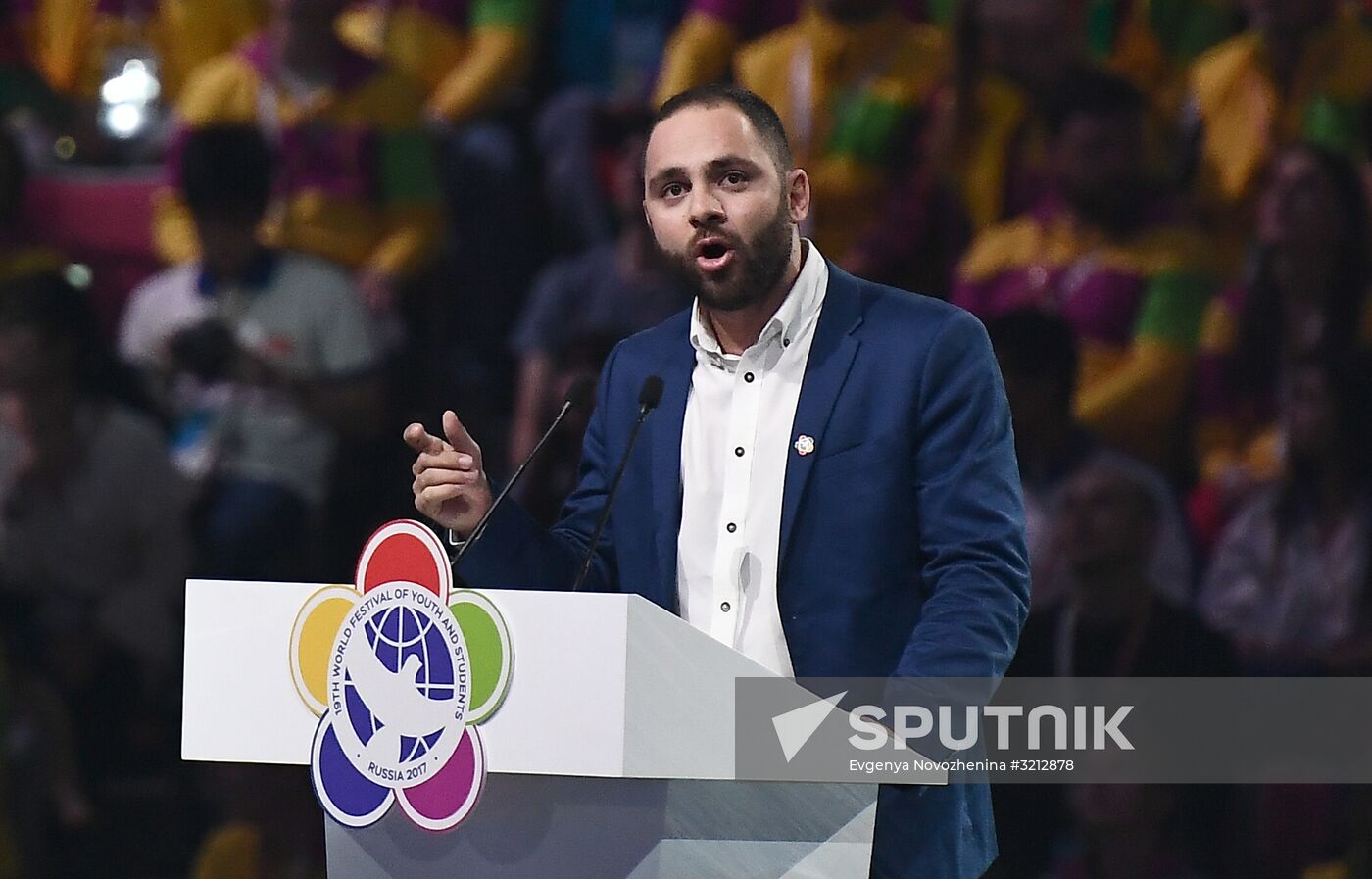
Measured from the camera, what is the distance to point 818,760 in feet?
6.22

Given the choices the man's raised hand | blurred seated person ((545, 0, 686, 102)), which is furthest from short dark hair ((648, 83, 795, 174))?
blurred seated person ((545, 0, 686, 102))

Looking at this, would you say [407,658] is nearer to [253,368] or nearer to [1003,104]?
[1003,104]

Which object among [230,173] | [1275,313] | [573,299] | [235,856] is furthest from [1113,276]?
[235,856]

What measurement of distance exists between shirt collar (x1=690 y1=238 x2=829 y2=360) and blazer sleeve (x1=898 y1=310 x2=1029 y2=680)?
17 cm

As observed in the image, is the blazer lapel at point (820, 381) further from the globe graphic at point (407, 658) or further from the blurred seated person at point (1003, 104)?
the blurred seated person at point (1003, 104)

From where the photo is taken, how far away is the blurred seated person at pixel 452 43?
488 cm

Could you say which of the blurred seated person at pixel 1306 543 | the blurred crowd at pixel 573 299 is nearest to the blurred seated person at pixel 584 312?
the blurred crowd at pixel 573 299

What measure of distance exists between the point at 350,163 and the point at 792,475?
9.80 feet

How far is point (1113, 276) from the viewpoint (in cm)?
431

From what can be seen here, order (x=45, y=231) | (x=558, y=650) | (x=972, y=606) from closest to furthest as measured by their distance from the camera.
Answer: (x=558, y=650), (x=972, y=606), (x=45, y=231)

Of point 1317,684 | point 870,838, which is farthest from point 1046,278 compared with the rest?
point 870,838

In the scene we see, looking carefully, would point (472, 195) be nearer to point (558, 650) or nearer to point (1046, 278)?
point (1046, 278)

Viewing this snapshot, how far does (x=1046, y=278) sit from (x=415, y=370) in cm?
160

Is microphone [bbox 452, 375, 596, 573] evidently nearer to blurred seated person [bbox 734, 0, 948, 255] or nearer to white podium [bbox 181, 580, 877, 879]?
white podium [bbox 181, 580, 877, 879]
